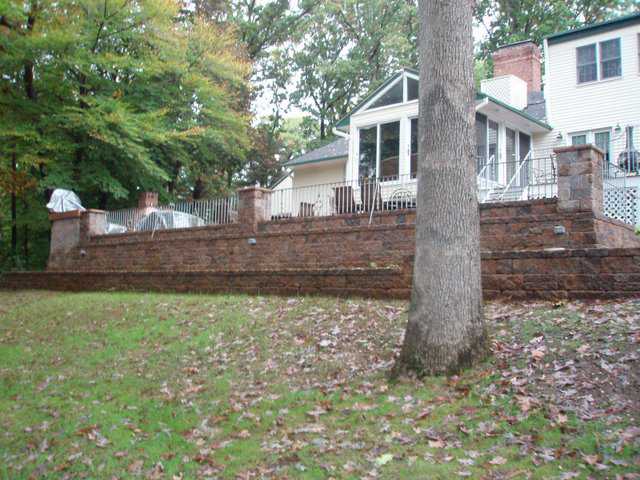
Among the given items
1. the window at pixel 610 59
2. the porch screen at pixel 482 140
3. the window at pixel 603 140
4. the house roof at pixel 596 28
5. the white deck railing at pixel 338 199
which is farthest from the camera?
the window at pixel 610 59

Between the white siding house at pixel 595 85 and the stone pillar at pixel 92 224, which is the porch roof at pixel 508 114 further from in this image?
the stone pillar at pixel 92 224

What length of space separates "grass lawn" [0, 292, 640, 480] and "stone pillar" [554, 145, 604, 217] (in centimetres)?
256

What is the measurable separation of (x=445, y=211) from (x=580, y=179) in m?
4.26

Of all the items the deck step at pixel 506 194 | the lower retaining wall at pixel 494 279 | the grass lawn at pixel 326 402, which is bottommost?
the grass lawn at pixel 326 402

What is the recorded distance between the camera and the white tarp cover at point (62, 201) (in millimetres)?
17328

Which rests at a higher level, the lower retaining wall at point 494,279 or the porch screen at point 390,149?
the porch screen at point 390,149

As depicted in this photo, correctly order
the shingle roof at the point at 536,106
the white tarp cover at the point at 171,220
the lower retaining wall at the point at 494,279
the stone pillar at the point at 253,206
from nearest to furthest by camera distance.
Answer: the lower retaining wall at the point at 494,279, the stone pillar at the point at 253,206, the white tarp cover at the point at 171,220, the shingle roof at the point at 536,106

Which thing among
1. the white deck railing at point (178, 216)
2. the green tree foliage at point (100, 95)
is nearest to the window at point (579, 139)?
the white deck railing at point (178, 216)

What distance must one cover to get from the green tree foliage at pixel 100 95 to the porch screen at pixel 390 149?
5480mm

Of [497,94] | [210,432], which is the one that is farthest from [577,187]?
[497,94]

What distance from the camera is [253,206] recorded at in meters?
13.5

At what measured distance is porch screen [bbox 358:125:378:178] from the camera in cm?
1705

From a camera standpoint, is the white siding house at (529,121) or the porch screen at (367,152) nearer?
the white siding house at (529,121)

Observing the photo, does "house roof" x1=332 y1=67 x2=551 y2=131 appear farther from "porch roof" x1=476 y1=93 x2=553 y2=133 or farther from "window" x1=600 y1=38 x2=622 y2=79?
"window" x1=600 y1=38 x2=622 y2=79
